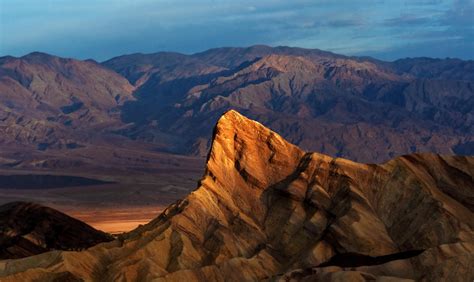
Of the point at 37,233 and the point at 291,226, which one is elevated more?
the point at 291,226

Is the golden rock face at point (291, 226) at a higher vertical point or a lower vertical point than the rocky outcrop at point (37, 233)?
higher

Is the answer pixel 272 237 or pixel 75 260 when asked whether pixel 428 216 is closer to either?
pixel 272 237

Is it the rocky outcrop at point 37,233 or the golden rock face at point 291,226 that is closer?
the golden rock face at point 291,226

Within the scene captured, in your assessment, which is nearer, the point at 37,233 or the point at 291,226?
the point at 291,226

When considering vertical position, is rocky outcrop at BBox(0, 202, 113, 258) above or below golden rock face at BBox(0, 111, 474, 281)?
below
